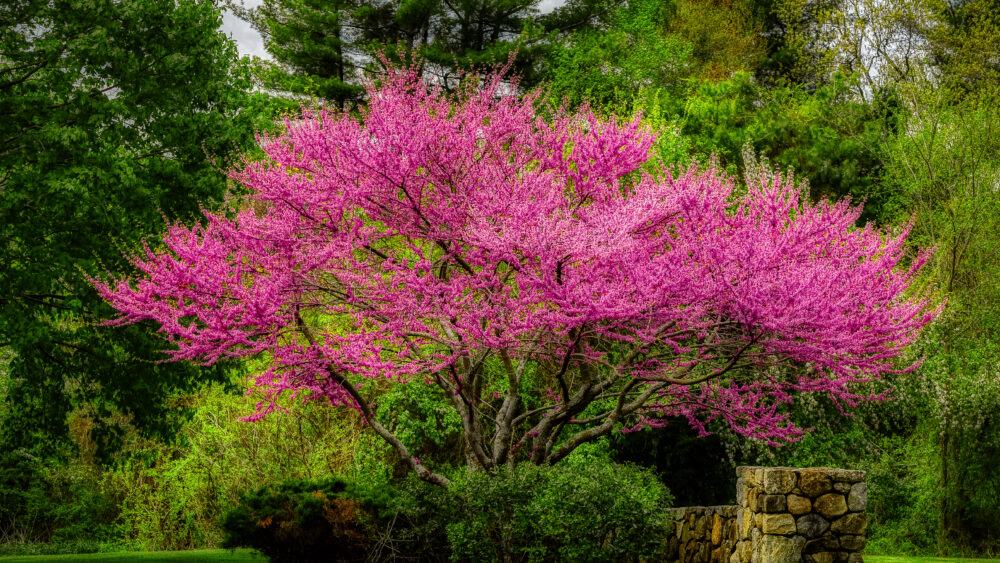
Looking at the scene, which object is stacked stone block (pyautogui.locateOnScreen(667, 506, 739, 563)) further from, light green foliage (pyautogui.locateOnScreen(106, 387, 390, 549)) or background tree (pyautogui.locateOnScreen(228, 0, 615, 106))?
background tree (pyautogui.locateOnScreen(228, 0, 615, 106))

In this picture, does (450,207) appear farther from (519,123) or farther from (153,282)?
(153,282)

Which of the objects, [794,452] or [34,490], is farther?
[34,490]

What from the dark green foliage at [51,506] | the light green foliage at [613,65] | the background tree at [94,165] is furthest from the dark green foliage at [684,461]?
the light green foliage at [613,65]

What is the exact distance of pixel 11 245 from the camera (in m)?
10.4

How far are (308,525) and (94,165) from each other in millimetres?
4545

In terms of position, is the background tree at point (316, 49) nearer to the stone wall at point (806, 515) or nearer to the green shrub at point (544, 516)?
the green shrub at point (544, 516)

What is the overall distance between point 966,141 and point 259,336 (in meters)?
14.9

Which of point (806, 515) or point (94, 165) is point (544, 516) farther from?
point (94, 165)

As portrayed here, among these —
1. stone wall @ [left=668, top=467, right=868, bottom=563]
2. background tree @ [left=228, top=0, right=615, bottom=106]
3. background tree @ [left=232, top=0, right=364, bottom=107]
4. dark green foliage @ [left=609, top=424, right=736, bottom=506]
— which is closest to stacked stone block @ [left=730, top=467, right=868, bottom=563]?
stone wall @ [left=668, top=467, right=868, bottom=563]

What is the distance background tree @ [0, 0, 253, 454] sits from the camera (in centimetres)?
963

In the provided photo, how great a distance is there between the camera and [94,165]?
9727 mm

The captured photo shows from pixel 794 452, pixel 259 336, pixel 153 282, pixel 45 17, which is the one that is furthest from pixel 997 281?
pixel 45 17

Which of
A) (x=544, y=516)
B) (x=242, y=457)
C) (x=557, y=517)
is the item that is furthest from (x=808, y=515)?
(x=242, y=457)

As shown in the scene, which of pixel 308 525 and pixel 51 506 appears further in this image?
pixel 51 506
